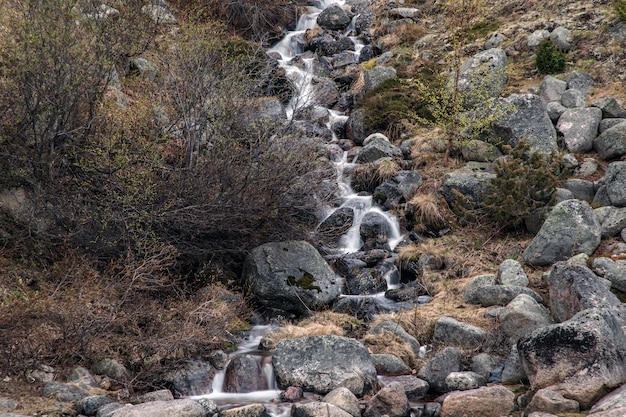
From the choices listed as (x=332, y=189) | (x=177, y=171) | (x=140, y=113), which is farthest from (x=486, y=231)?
(x=140, y=113)

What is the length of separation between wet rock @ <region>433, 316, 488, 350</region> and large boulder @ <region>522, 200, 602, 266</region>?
8.85 feet

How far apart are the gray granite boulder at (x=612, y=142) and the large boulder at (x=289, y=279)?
22.2ft

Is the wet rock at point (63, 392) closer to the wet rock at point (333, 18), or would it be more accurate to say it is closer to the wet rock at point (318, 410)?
the wet rock at point (318, 410)

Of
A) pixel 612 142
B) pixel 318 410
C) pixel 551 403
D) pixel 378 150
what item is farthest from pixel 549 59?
pixel 318 410

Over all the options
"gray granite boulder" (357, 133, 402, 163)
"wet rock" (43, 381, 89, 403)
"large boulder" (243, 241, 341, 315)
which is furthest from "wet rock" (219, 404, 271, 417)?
"gray granite boulder" (357, 133, 402, 163)

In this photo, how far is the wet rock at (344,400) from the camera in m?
8.03

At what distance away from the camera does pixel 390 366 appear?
939 cm

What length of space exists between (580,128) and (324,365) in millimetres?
9181

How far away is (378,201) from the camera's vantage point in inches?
596

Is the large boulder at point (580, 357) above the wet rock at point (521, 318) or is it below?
above

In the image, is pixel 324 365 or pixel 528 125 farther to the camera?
pixel 528 125

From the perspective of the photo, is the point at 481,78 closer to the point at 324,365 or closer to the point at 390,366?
the point at 390,366

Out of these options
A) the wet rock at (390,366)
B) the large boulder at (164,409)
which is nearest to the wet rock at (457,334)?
the wet rock at (390,366)

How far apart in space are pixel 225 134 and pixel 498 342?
607 centimetres
